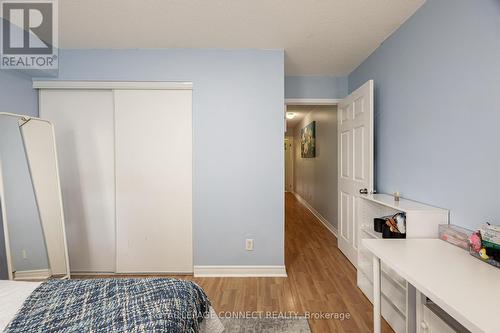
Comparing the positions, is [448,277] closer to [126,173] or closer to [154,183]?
[154,183]

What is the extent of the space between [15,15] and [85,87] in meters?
0.71

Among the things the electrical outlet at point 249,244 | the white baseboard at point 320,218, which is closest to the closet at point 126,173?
the electrical outlet at point 249,244

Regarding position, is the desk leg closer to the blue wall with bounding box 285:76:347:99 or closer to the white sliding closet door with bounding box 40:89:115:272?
the blue wall with bounding box 285:76:347:99

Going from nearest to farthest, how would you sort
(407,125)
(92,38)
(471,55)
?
(471,55), (407,125), (92,38)

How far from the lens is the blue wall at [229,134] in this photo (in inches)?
93.5

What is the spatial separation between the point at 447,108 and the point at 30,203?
3.39m

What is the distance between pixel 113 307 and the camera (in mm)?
979

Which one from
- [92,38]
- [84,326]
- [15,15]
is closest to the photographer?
[84,326]

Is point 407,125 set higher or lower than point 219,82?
lower

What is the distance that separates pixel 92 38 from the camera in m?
2.18

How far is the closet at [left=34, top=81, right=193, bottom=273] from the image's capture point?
2410 millimetres

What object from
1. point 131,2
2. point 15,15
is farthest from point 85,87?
point 131,2

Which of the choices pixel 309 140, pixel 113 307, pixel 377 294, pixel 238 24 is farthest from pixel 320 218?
pixel 113 307

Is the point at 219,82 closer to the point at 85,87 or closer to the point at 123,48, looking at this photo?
the point at 123,48
